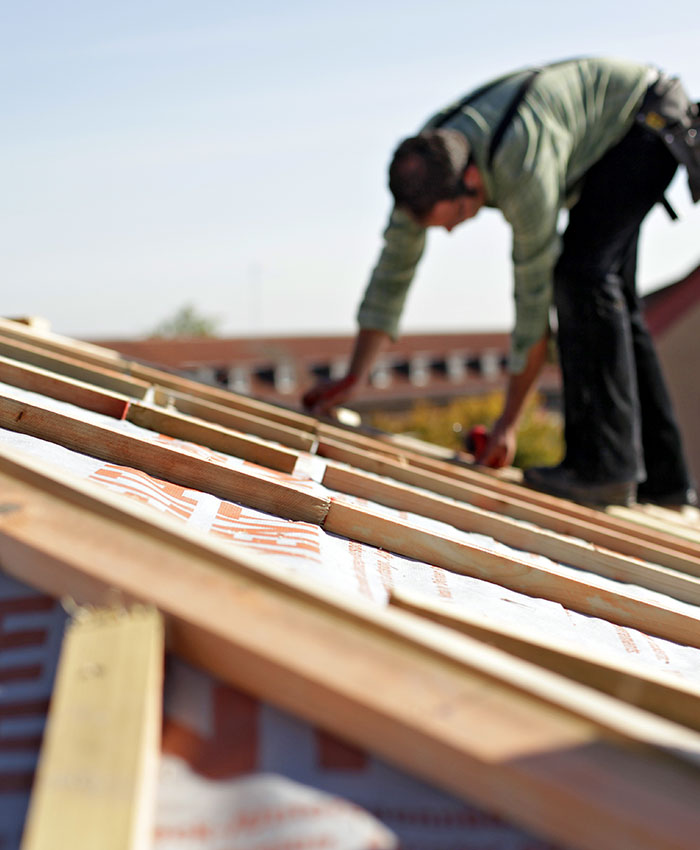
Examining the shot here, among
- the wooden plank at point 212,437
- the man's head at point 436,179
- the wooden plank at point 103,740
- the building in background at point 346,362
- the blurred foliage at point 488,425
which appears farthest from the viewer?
the building in background at point 346,362

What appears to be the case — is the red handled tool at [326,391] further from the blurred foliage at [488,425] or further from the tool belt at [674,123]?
the blurred foliage at [488,425]

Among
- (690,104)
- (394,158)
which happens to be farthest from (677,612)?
(690,104)

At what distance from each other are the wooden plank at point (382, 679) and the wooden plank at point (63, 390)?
106 centimetres

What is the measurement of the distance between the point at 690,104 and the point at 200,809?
308 cm

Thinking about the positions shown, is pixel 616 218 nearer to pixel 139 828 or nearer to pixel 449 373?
pixel 139 828

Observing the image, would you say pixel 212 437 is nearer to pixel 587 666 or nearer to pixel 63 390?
pixel 63 390

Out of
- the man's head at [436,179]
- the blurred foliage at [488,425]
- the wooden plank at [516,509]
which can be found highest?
the man's head at [436,179]

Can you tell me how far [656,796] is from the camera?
82cm

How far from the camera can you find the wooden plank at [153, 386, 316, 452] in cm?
254

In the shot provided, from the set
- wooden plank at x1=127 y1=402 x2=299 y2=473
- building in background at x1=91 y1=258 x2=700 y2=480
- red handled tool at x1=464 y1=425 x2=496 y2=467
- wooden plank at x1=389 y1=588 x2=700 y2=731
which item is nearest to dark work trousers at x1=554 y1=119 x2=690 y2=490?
red handled tool at x1=464 y1=425 x2=496 y2=467

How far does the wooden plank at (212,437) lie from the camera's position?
2.10m

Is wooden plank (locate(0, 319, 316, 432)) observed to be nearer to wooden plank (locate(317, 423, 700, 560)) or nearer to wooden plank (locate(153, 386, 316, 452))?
wooden plank (locate(317, 423, 700, 560))

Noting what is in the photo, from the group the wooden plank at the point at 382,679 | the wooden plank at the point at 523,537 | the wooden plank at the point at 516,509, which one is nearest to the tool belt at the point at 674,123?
the wooden plank at the point at 516,509

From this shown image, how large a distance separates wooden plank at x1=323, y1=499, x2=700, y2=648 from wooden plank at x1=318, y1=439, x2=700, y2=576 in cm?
64
